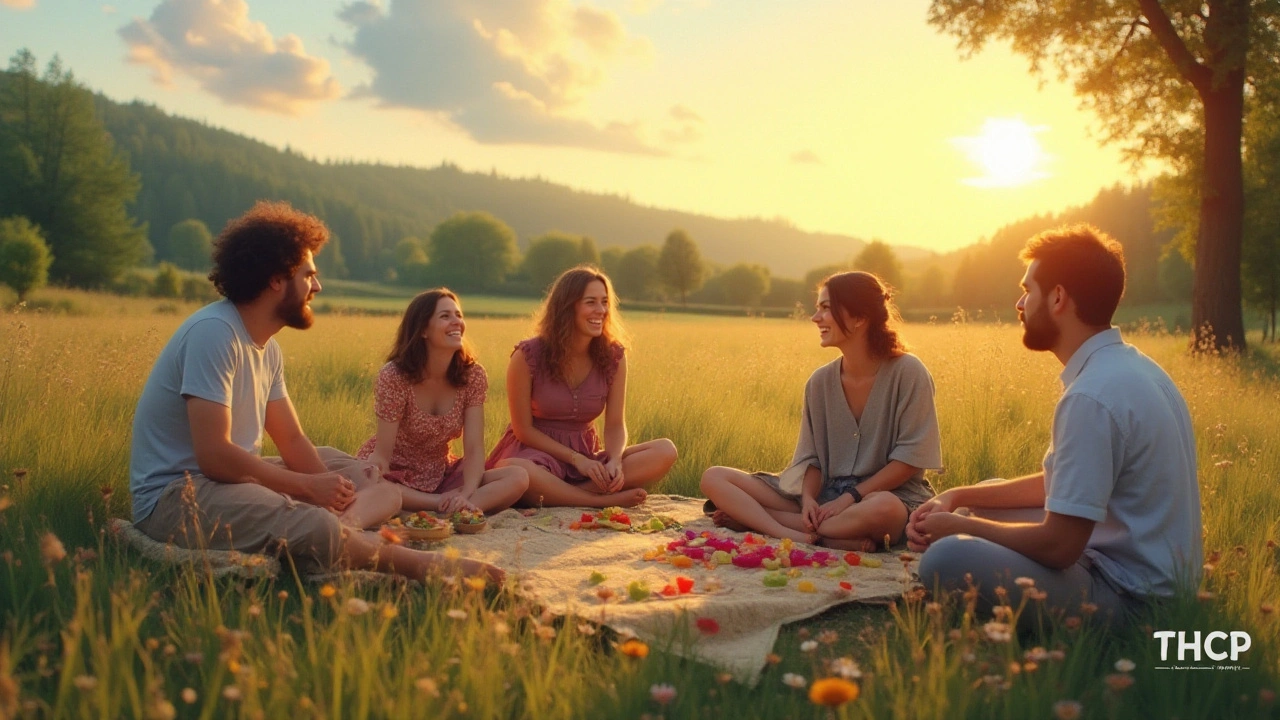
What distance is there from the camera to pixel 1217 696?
314 cm

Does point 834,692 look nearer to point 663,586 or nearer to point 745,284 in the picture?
point 663,586

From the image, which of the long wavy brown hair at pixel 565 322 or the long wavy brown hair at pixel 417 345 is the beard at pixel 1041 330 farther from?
the long wavy brown hair at pixel 417 345

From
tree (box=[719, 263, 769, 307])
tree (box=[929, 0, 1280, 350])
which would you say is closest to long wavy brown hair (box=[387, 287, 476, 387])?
tree (box=[929, 0, 1280, 350])

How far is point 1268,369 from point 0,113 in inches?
2113

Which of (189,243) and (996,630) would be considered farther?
(189,243)

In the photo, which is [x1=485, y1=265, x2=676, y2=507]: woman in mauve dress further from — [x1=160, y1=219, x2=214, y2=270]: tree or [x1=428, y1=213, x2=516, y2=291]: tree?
[x1=160, y1=219, x2=214, y2=270]: tree

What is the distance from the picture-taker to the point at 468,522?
18.7ft

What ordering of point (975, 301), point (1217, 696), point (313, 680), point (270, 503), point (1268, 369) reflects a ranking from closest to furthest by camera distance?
point (313, 680) < point (1217, 696) < point (270, 503) < point (1268, 369) < point (975, 301)

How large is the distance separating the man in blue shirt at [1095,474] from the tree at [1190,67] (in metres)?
13.6

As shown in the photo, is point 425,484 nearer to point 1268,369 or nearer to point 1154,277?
point 1268,369

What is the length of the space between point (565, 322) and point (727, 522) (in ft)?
6.12

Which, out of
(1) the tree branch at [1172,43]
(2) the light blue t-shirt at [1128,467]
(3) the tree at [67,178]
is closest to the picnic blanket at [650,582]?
(2) the light blue t-shirt at [1128,467]

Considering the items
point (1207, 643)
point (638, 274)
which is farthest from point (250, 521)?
point (638, 274)

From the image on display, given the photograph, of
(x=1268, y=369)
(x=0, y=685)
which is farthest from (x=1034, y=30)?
(x=0, y=685)
